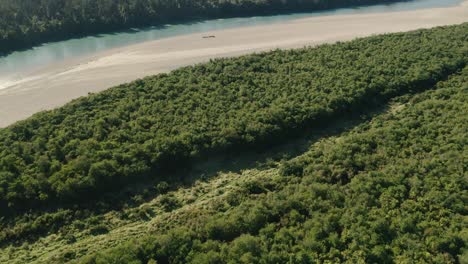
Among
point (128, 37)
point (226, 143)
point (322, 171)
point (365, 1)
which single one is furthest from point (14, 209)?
point (365, 1)

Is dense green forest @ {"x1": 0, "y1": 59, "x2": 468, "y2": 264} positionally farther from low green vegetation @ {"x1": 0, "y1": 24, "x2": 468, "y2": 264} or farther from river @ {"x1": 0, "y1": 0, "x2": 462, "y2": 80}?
river @ {"x1": 0, "y1": 0, "x2": 462, "y2": 80}

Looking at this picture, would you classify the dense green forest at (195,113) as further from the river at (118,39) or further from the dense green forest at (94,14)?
the dense green forest at (94,14)

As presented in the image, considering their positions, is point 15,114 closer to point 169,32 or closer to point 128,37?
point 128,37

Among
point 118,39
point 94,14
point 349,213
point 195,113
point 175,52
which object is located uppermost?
point 94,14

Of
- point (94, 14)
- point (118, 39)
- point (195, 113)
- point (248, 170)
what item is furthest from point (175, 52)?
point (248, 170)

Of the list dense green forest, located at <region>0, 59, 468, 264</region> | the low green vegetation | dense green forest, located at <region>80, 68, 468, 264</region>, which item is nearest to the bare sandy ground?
the low green vegetation

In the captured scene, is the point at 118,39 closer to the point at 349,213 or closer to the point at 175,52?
the point at 175,52
